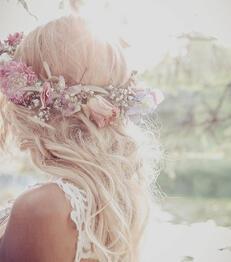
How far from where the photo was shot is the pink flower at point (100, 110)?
170 centimetres

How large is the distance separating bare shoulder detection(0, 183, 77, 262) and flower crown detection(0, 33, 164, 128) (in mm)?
→ 395

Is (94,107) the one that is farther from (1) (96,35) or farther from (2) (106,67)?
(1) (96,35)

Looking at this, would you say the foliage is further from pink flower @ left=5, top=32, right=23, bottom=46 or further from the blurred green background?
pink flower @ left=5, top=32, right=23, bottom=46

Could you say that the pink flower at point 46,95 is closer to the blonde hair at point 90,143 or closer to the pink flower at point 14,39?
the blonde hair at point 90,143

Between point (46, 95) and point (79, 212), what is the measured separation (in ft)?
1.70

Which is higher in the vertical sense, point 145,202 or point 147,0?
point 147,0

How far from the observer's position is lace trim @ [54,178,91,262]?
1.50m

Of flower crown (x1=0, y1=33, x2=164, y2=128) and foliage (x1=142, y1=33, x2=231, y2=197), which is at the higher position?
flower crown (x1=0, y1=33, x2=164, y2=128)

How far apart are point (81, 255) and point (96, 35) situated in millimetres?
878

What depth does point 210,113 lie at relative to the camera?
5.30 meters

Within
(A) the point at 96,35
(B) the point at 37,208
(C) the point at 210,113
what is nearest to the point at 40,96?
(A) the point at 96,35

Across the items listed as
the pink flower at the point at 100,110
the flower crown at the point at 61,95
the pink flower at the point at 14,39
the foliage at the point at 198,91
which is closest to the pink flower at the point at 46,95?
the flower crown at the point at 61,95

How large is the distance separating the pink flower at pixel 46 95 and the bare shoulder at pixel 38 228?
414 mm

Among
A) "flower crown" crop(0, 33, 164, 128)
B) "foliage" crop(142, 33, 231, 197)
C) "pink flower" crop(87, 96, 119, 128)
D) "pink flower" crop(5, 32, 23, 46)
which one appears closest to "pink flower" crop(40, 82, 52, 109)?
"flower crown" crop(0, 33, 164, 128)
